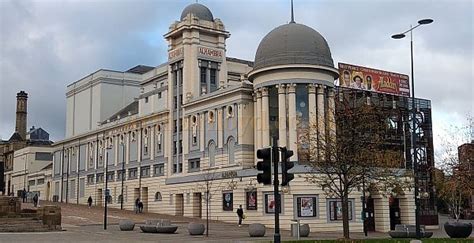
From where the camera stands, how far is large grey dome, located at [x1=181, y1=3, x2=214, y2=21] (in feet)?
249

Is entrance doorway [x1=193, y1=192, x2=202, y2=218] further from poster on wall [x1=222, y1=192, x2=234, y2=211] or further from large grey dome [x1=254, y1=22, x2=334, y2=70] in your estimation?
large grey dome [x1=254, y1=22, x2=334, y2=70]

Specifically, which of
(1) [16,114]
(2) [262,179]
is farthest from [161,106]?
(1) [16,114]

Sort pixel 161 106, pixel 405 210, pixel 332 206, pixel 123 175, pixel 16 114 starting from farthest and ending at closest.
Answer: pixel 16 114
pixel 123 175
pixel 161 106
pixel 405 210
pixel 332 206

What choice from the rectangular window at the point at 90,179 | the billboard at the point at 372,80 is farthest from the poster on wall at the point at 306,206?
the rectangular window at the point at 90,179

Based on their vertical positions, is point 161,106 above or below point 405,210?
above

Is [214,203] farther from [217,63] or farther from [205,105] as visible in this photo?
[217,63]

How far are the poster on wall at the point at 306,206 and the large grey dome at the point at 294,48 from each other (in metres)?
12.8

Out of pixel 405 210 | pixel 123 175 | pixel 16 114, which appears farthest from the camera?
pixel 16 114

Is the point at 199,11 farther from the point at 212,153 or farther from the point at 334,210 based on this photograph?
the point at 334,210

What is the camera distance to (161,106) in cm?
7994

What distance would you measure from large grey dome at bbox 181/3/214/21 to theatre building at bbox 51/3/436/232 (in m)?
0.17

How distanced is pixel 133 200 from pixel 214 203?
68.5 ft

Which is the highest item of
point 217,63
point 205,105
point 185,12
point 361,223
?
point 185,12

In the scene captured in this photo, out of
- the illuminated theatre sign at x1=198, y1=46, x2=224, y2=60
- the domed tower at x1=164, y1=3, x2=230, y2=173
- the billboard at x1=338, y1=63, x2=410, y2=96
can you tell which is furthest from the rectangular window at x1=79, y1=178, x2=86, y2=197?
the billboard at x1=338, y1=63, x2=410, y2=96
